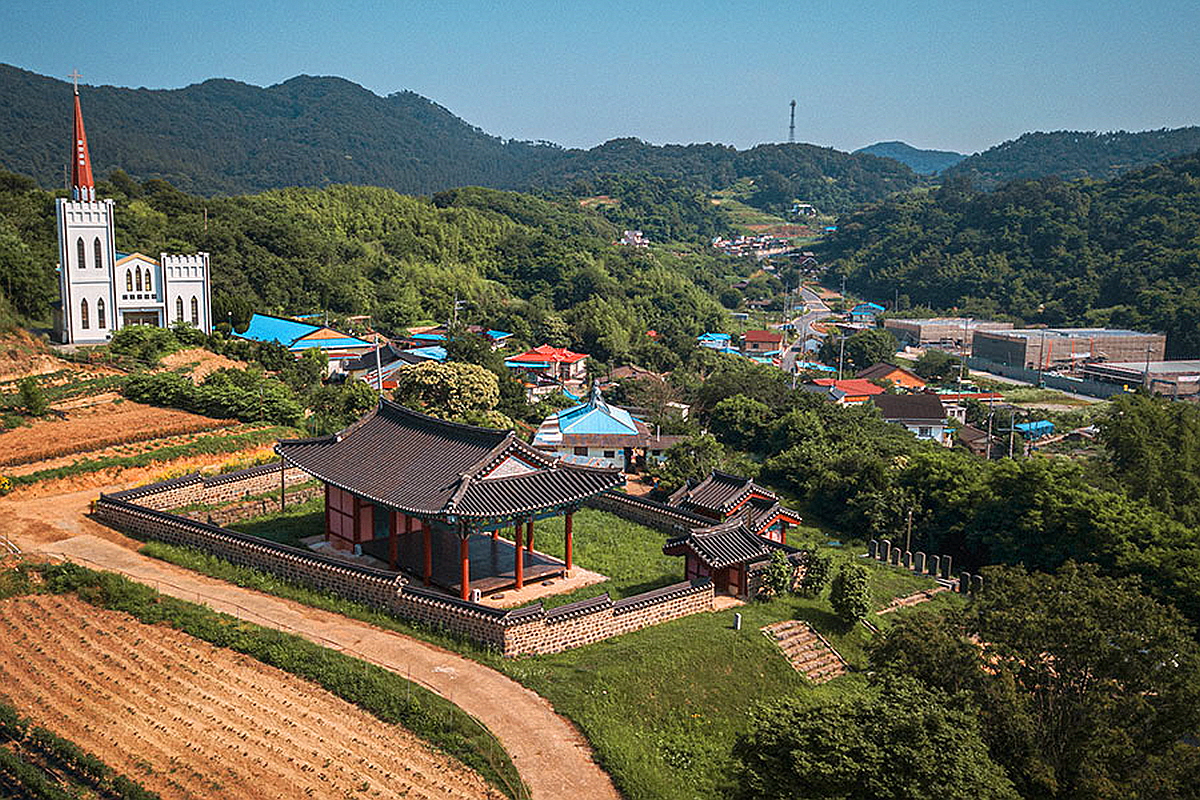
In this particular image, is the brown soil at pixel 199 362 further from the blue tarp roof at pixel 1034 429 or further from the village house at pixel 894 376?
the village house at pixel 894 376

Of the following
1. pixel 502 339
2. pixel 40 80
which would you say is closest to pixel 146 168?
pixel 40 80

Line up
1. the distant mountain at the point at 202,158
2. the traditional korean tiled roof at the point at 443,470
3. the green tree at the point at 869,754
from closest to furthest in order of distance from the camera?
the green tree at the point at 869,754, the traditional korean tiled roof at the point at 443,470, the distant mountain at the point at 202,158

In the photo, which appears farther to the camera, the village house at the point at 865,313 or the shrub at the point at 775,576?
the village house at the point at 865,313

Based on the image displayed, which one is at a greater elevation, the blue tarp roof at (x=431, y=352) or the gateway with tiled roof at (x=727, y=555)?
the blue tarp roof at (x=431, y=352)

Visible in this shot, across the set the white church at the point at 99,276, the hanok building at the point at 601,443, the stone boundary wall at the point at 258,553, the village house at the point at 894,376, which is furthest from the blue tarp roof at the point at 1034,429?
the stone boundary wall at the point at 258,553

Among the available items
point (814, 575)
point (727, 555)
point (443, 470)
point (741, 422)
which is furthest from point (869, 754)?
point (741, 422)

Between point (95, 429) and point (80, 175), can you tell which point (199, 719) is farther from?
point (80, 175)

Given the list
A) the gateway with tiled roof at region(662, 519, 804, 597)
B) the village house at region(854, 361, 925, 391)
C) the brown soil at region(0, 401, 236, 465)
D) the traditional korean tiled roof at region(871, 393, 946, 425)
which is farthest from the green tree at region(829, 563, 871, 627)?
the village house at region(854, 361, 925, 391)
